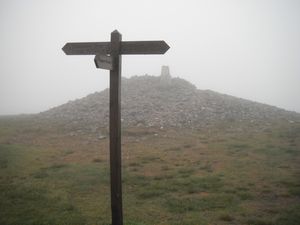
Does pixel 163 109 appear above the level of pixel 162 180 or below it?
above

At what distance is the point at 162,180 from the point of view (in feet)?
48.4

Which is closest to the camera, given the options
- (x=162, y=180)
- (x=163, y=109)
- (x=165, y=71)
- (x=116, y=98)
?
(x=116, y=98)

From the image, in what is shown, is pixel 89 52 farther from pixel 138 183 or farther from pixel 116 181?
pixel 138 183

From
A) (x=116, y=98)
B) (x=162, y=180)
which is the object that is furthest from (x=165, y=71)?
(x=116, y=98)

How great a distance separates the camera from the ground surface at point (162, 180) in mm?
10072

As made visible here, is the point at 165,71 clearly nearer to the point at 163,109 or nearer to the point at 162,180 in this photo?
the point at 163,109

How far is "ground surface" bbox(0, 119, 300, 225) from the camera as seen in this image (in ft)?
33.0

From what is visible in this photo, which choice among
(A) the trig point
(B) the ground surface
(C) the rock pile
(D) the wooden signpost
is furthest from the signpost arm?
(A) the trig point

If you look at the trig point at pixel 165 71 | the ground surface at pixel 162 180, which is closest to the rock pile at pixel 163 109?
the trig point at pixel 165 71

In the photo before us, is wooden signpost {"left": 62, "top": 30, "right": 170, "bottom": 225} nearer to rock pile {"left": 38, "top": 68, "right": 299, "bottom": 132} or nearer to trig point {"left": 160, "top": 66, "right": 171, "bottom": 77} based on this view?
rock pile {"left": 38, "top": 68, "right": 299, "bottom": 132}

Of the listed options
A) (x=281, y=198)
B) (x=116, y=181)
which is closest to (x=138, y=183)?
(x=281, y=198)

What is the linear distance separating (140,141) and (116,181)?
20.0 metres

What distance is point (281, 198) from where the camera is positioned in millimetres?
11867

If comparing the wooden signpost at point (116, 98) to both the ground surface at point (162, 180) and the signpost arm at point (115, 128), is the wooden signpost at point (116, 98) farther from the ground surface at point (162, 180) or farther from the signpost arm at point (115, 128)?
the ground surface at point (162, 180)
